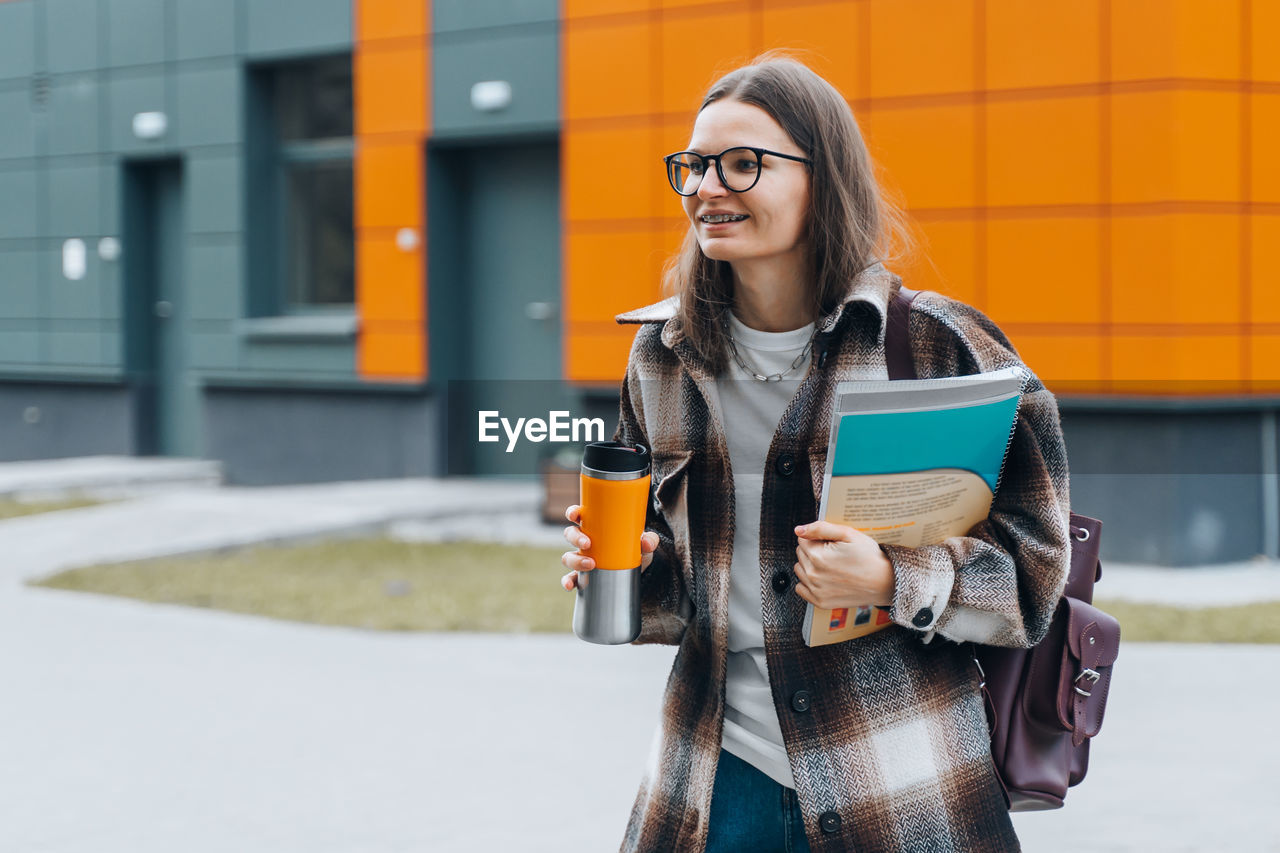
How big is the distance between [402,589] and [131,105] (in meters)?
9.21

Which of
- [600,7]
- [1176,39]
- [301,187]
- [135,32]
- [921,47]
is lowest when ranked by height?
[301,187]

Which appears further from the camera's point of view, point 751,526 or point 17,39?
point 17,39

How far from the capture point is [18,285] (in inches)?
688

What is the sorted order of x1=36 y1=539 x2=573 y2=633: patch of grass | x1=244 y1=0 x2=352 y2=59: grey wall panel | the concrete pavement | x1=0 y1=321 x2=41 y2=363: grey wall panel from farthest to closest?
x1=0 y1=321 x2=41 y2=363: grey wall panel → x1=244 y1=0 x2=352 y2=59: grey wall panel → x1=36 y1=539 x2=573 y2=633: patch of grass → the concrete pavement

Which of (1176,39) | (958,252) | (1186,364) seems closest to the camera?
(1176,39)

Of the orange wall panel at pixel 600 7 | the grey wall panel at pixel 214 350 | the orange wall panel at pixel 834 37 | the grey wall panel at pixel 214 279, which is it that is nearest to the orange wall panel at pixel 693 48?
the orange wall panel at pixel 600 7

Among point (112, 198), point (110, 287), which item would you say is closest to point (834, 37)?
point (112, 198)

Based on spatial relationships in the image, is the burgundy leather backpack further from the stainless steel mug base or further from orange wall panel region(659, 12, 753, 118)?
orange wall panel region(659, 12, 753, 118)

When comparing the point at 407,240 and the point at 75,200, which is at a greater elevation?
the point at 75,200

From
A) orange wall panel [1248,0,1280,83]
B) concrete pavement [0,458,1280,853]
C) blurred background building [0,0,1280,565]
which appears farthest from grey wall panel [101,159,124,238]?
orange wall panel [1248,0,1280,83]

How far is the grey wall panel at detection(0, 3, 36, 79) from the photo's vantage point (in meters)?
17.1

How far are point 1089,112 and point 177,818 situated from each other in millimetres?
7873

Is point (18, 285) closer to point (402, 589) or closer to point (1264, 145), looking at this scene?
point (402, 589)

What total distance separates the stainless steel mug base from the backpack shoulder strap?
477mm
